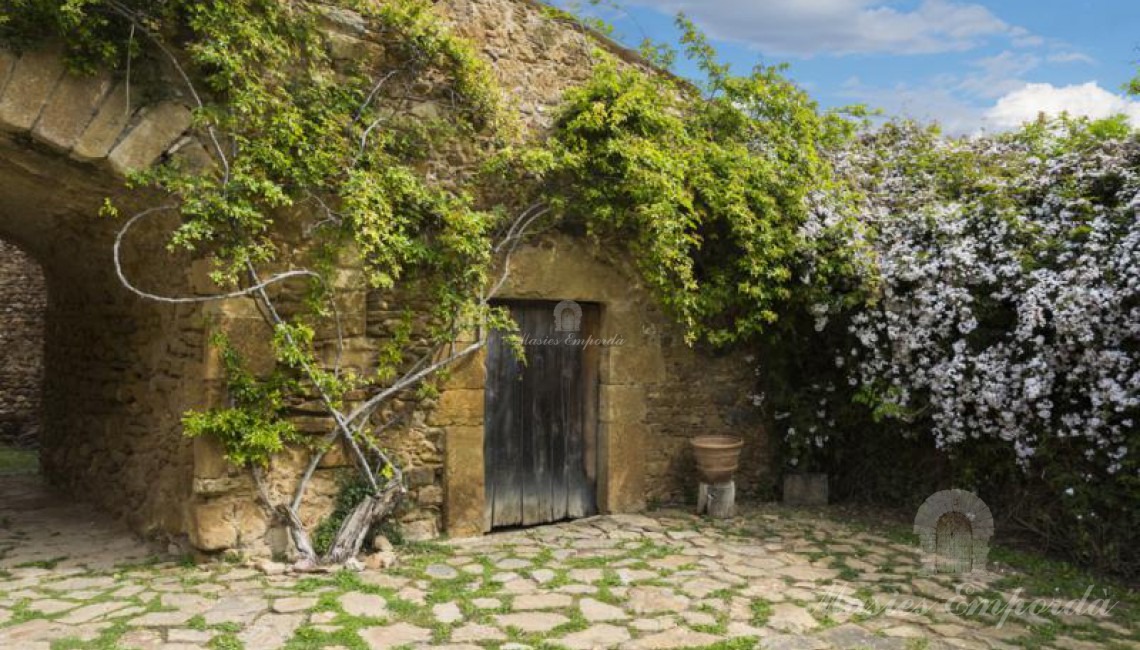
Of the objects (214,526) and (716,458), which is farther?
(716,458)

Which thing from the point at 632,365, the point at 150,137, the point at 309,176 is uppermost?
the point at 150,137

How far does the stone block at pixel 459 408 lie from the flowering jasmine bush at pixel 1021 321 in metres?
2.74

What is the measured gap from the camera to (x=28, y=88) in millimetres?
3984

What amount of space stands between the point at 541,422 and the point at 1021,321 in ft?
11.0

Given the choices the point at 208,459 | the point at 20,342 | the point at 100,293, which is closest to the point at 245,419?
the point at 208,459

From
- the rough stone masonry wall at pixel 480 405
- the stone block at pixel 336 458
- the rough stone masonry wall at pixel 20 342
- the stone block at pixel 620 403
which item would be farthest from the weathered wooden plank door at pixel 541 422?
the rough stone masonry wall at pixel 20 342

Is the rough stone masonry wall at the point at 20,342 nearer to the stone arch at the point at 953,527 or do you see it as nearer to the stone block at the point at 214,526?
the stone block at the point at 214,526

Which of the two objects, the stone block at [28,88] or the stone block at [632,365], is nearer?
the stone block at [28,88]

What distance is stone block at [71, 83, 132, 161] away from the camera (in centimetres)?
412

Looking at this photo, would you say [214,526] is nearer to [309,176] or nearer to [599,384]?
[309,176]

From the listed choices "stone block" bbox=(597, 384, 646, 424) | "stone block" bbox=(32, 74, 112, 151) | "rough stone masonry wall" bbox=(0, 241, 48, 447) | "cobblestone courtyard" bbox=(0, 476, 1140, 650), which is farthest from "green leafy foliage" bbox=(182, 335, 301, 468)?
"rough stone masonry wall" bbox=(0, 241, 48, 447)

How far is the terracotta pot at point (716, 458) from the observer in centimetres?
605

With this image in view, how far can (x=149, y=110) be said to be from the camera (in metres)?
4.29

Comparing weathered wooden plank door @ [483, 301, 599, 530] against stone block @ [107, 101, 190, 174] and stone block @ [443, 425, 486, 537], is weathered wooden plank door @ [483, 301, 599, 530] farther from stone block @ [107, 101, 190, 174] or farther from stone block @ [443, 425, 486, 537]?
stone block @ [107, 101, 190, 174]
